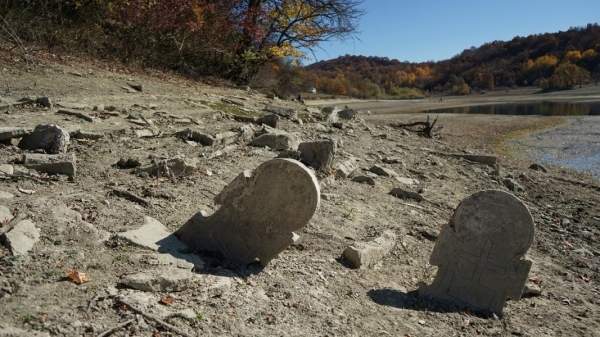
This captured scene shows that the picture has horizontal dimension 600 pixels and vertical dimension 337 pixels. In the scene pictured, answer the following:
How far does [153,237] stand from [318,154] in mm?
3453

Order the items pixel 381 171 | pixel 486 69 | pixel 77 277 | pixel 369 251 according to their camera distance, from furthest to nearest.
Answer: pixel 486 69 < pixel 381 171 < pixel 369 251 < pixel 77 277

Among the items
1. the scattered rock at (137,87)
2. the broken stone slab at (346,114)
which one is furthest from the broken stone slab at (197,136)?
the broken stone slab at (346,114)

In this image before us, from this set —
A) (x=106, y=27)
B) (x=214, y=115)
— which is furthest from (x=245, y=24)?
(x=214, y=115)

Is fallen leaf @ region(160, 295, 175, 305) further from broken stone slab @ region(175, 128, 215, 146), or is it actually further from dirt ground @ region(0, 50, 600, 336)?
broken stone slab @ region(175, 128, 215, 146)

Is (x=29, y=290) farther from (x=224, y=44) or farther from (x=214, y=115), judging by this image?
(x=224, y=44)

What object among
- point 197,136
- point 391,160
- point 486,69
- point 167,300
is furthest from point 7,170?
point 486,69

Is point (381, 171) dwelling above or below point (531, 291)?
above

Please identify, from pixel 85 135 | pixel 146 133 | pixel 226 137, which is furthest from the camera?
pixel 226 137

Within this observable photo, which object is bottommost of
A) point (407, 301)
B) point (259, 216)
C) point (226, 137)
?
point (407, 301)

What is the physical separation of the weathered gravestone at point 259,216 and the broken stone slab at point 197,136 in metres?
3.00

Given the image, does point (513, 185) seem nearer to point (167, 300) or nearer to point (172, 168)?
point (172, 168)

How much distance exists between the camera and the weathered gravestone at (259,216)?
3.95 m

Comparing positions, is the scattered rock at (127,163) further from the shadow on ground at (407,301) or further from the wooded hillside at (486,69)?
the wooded hillside at (486,69)

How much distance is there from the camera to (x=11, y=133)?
208 inches
